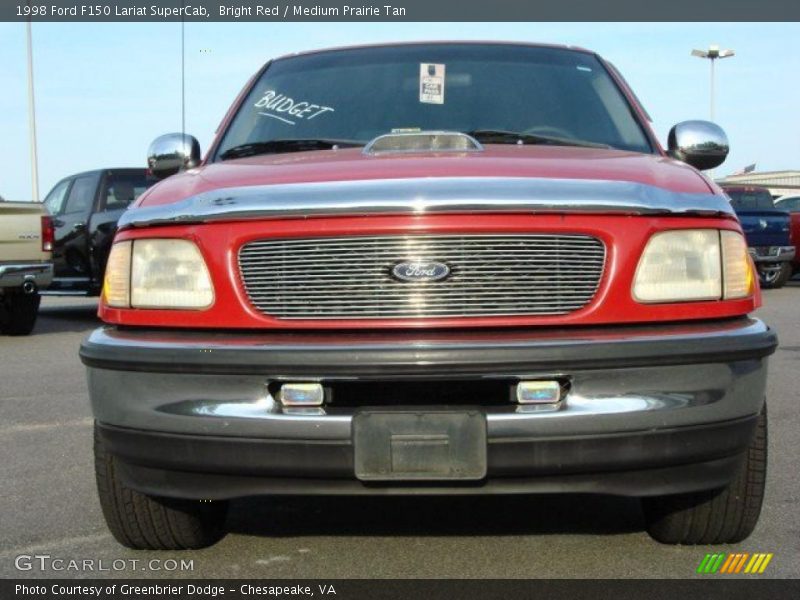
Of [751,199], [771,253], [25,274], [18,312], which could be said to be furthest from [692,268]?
[751,199]

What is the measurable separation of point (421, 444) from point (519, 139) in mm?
1683

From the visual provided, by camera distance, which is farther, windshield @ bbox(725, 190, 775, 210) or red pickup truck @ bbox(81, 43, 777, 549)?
windshield @ bbox(725, 190, 775, 210)

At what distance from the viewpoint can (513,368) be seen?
2.88 meters

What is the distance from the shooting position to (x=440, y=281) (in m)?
3.03

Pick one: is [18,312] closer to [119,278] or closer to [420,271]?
[119,278]

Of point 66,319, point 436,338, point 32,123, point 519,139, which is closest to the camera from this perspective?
point 436,338

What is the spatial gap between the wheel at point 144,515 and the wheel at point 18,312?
9.02 m

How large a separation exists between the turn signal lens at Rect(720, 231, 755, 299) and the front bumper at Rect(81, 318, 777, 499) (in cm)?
12

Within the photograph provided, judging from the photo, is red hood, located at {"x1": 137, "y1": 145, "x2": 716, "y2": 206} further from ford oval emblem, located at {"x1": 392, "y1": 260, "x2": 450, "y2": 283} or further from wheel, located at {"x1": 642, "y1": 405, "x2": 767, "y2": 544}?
wheel, located at {"x1": 642, "y1": 405, "x2": 767, "y2": 544}

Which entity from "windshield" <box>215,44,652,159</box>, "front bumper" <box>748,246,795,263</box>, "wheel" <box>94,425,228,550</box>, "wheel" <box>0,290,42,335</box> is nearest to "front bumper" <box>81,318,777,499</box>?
"wheel" <box>94,425,228,550</box>

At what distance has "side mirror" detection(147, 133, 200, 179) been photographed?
4.61m

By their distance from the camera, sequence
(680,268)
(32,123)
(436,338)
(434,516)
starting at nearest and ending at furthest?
(436,338)
(680,268)
(434,516)
(32,123)

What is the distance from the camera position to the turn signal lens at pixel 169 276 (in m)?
3.18

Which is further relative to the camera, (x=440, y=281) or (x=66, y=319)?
(x=66, y=319)
